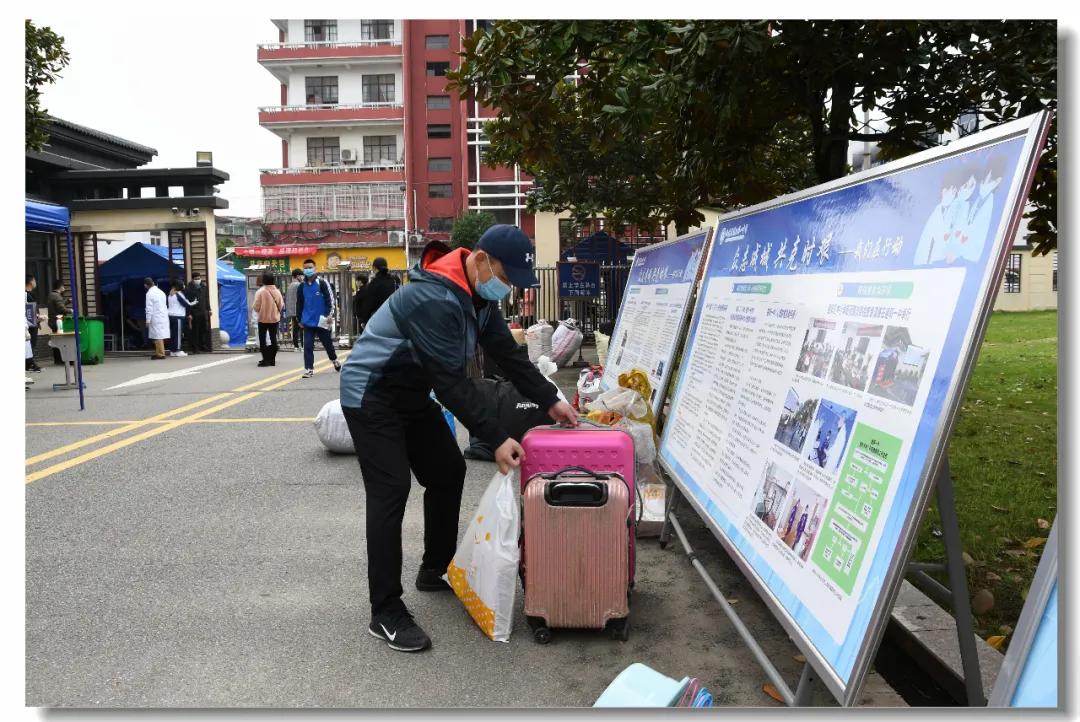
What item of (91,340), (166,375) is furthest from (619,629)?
(91,340)

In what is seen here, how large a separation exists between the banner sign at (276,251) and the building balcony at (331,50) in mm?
11308

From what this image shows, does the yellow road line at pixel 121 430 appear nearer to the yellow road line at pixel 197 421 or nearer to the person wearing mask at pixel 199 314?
the yellow road line at pixel 197 421

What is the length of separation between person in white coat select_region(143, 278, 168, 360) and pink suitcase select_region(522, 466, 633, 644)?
59.1 feet

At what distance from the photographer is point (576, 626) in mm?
3615

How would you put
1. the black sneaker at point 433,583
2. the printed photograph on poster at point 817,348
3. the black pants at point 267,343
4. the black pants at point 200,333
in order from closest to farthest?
1. the printed photograph on poster at point 817,348
2. the black sneaker at point 433,583
3. the black pants at point 267,343
4. the black pants at point 200,333

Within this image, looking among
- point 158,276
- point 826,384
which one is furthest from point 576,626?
point 158,276

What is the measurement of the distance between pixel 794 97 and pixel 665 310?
1964 mm

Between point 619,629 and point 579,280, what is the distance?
13012 mm

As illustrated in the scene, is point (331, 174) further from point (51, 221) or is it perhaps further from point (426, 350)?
point (426, 350)

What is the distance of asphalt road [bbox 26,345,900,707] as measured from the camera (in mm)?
3250

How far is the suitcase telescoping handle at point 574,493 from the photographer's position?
3521mm

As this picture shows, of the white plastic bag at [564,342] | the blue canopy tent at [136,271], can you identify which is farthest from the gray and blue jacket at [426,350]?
the blue canopy tent at [136,271]

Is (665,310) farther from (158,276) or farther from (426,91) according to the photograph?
(426,91)

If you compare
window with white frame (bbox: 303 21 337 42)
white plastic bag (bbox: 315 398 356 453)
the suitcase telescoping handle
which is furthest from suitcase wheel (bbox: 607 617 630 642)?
window with white frame (bbox: 303 21 337 42)
